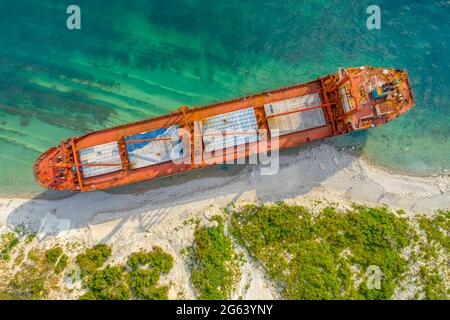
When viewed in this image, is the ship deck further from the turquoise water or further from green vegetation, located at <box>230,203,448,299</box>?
green vegetation, located at <box>230,203,448,299</box>

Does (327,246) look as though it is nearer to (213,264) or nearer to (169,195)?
(213,264)

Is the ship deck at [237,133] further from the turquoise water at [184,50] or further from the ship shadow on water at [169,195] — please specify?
the turquoise water at [184,50]

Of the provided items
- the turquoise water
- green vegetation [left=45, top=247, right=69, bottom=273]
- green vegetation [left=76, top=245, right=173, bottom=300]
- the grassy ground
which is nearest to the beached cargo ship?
the turquoise water

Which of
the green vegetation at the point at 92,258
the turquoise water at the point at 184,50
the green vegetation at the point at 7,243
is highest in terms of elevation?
the turquoise water at the point at 184,50

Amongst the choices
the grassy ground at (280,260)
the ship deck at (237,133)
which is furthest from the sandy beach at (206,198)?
the ship deck at (237,133)

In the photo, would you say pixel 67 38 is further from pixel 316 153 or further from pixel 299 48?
pixel 316 153
